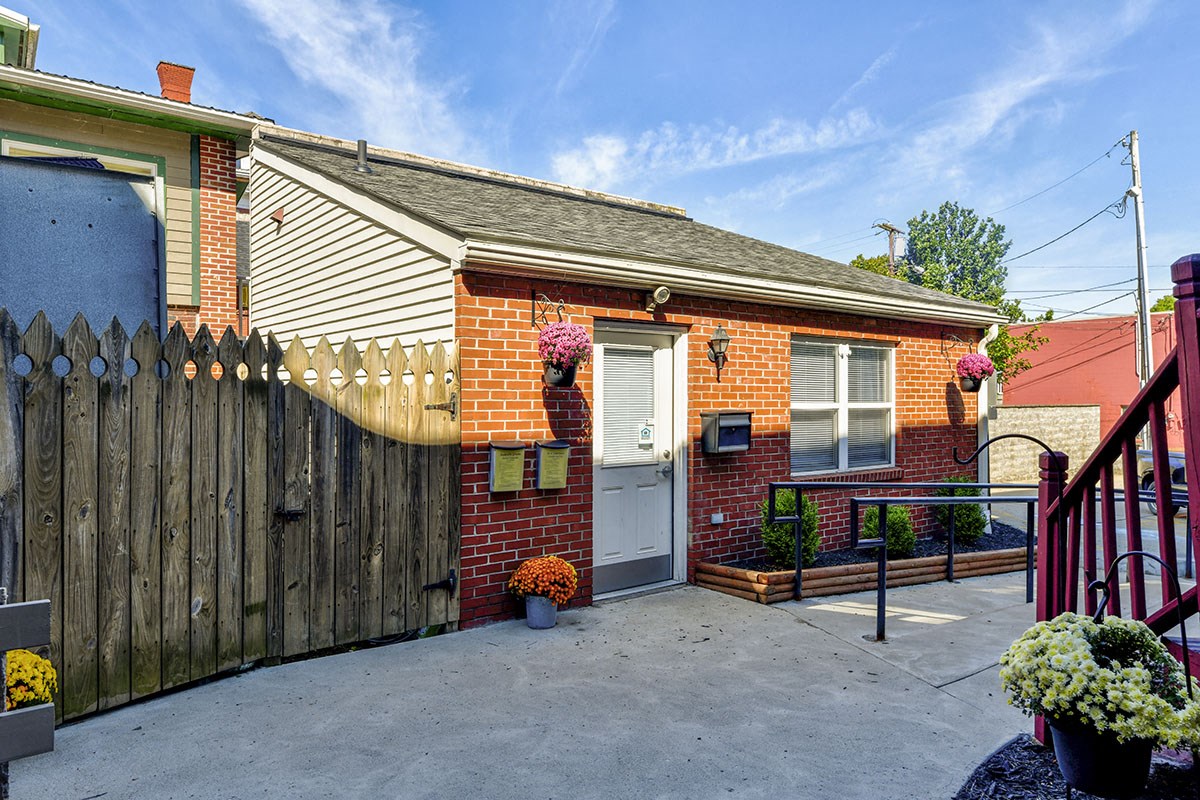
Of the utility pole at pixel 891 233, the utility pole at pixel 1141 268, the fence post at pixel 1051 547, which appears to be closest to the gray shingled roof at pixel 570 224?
the fence post at pixel 1051 547

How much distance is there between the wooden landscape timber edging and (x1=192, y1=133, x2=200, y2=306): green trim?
6.71 m

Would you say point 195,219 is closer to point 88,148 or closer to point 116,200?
point 88,148

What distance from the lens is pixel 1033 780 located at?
280 centimetres

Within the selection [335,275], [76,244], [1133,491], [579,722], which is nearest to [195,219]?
[335,275]

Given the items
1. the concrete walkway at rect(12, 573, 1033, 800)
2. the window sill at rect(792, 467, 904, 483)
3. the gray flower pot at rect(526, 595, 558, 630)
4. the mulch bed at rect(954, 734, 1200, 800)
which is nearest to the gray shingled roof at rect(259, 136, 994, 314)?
the window sill at rect(792, 467, 904, 483)

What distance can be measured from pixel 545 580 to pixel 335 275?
3.83 meters

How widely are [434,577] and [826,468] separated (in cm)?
471

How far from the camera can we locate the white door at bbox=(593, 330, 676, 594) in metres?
5.81

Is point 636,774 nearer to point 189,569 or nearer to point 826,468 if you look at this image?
point 189,569

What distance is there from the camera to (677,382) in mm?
6227

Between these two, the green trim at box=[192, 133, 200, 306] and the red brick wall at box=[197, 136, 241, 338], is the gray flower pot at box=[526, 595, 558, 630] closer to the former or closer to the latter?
the red brick wall at box=[197, 136, 241, 338]

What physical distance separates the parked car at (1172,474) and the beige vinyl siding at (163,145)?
9.20 m

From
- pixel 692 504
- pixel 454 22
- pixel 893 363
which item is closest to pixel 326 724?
pixel 692 504

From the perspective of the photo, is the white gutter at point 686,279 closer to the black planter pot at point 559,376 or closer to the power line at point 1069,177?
the black planter pot at point 559,376
